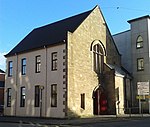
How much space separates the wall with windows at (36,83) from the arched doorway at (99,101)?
5.17 m

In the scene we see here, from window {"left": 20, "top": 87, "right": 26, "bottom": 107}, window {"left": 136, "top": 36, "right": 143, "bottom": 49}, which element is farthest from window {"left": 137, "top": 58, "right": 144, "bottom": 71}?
window {"left": 20, "top": 87, "right": 26, "bottom": 107}

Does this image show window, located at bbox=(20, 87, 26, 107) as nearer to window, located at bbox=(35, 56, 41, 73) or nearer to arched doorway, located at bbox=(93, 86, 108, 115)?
window, located at bbox=(35, 56, 41, 73)

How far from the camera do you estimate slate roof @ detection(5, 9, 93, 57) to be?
104ft

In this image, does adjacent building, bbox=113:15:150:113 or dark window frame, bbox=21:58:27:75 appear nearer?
dark window frame, bbox=21:58:27:75

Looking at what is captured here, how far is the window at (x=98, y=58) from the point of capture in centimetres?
3322

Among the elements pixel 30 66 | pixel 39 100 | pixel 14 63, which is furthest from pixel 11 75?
pixel 39 100

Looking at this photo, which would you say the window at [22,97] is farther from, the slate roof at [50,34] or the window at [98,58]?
the window at [98,58]

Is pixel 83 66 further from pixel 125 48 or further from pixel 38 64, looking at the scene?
pixel 125 48

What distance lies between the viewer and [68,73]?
28.4 meters

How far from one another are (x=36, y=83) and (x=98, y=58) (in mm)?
7913

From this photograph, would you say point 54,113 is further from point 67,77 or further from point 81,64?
point 81,64

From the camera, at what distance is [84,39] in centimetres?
3161

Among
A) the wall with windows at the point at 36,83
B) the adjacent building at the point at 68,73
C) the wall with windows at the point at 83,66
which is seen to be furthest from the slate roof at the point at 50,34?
the wall with windows at the point at 83,66

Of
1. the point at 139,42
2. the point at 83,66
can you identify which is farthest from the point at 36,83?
the point at 139,42
